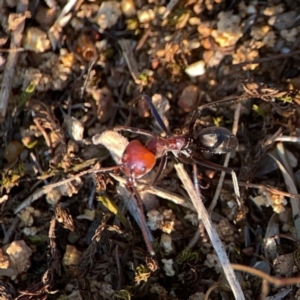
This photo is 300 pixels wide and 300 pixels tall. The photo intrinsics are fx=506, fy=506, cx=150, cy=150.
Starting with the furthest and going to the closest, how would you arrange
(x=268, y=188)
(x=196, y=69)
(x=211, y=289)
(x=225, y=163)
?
(x=196, y=69) < (x=225, y=163) < (x=268, y=188) < (x=211, y=289)

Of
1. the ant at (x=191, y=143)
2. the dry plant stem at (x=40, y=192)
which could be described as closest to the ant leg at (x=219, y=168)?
the ant at (x=191, y=143)

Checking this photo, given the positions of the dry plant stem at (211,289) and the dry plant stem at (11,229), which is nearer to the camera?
the dry plant stem at (211,289)

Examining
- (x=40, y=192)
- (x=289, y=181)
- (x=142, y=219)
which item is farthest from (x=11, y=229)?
(x=289, y=181)

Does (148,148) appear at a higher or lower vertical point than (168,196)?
higher

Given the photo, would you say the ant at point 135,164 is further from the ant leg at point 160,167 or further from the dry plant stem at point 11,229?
the dry plant stem at point 11,229

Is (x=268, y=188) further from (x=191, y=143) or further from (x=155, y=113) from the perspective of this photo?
(x=155, y=113)

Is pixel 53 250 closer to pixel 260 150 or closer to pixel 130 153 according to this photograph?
pixel 130 153
